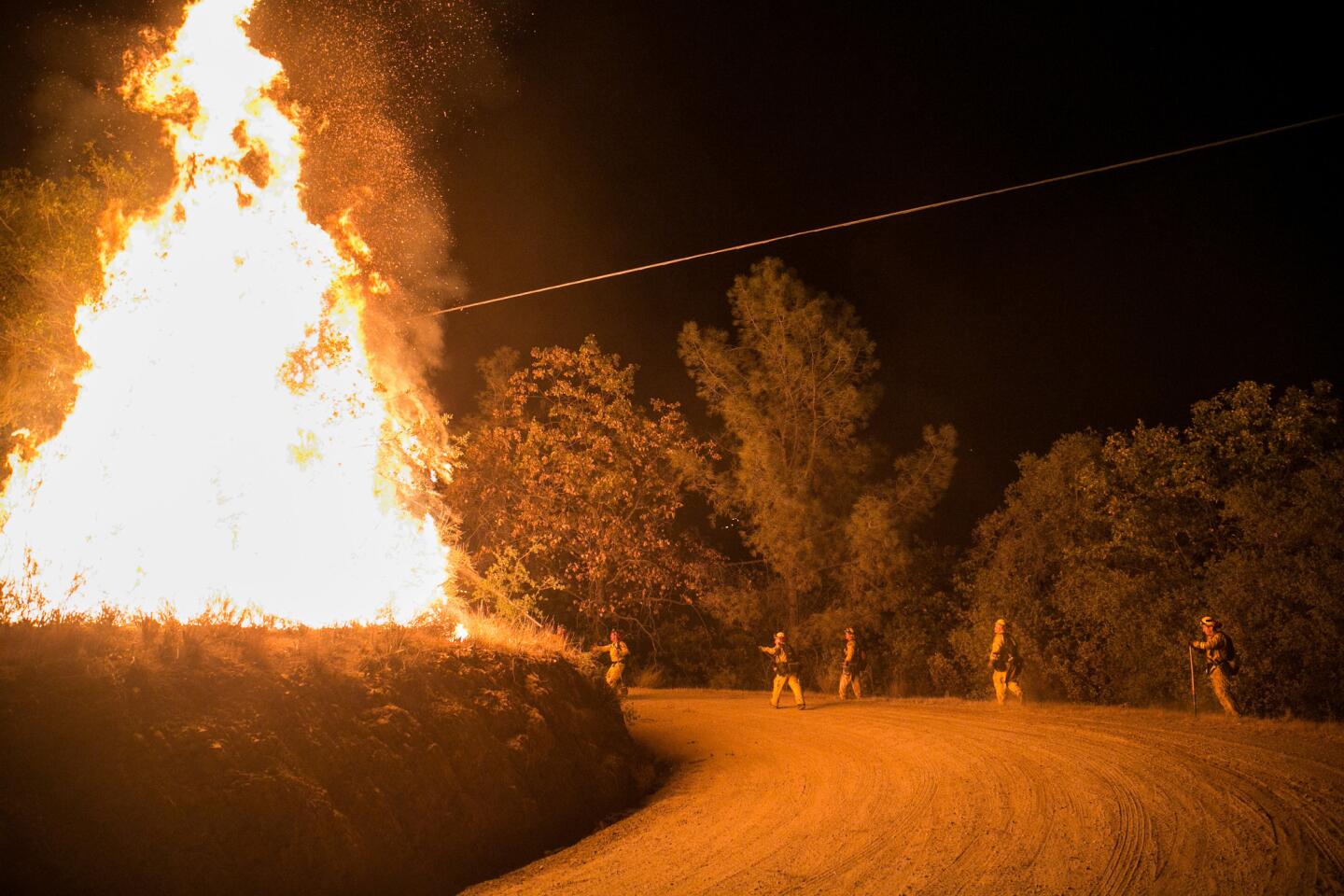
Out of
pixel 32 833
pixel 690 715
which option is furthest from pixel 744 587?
pixel 32 833

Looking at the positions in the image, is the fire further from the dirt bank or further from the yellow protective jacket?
the yellow protective jacket

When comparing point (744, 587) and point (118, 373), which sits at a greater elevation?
point (118, 373)

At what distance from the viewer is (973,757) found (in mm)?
10914

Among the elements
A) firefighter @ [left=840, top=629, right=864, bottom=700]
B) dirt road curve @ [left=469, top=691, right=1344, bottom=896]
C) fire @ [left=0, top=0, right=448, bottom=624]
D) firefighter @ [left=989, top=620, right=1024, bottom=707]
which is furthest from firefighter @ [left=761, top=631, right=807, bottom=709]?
fire @ [left=0, top=0, right=448, bottom=624]


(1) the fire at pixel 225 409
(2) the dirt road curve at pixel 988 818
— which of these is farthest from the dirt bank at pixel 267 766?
(1) the fire at pixel 225 409

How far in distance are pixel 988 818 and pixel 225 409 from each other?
9734mm

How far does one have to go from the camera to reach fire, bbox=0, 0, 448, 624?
10227 millimetres

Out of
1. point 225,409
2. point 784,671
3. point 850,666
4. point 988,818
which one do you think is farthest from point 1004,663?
point 225,409

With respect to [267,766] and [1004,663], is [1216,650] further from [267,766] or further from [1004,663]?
[267,766]

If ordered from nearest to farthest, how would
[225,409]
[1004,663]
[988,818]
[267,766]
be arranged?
[267,766]
[988,818]
[225,409]
[1004,663]

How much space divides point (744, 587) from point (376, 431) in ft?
57.2

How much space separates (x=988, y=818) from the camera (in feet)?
26.0

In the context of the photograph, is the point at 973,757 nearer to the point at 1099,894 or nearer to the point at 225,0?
the point at 1099,894

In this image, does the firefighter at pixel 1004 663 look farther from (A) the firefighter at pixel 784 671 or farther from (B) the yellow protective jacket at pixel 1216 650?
(B) the yellow protective jacket at pixel 1216 650
